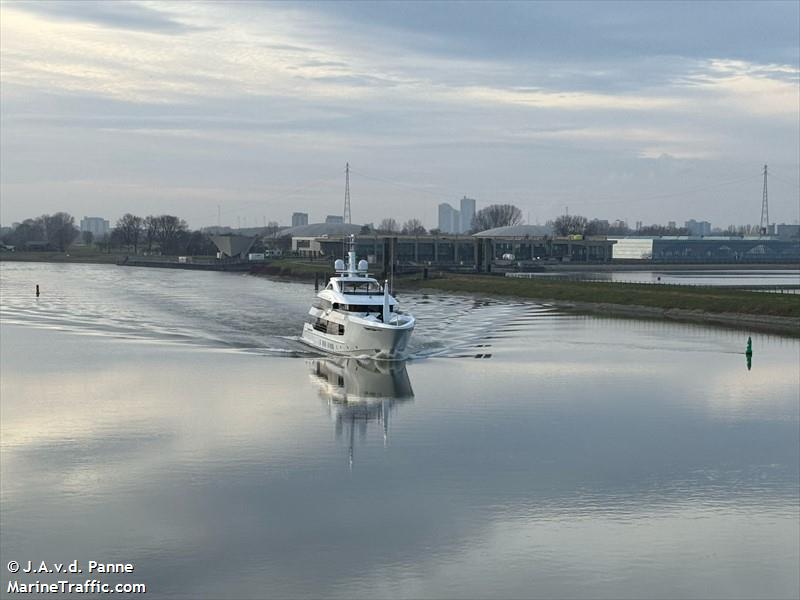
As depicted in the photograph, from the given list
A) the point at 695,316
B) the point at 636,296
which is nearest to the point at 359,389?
the point at 695,316

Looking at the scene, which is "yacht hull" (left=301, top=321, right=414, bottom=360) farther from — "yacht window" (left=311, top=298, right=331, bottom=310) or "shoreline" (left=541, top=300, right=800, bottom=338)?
"shoreline" (left=541, top=300, right=800, bottom=338)

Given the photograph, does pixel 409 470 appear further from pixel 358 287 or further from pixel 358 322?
pixel 358 287

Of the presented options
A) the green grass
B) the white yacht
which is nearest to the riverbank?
the green grass

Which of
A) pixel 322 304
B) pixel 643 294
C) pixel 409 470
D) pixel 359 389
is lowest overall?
pixel 409 470

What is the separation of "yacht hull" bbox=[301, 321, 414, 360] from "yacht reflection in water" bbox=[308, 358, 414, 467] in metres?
0.58

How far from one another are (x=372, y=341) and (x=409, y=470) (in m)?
27.4

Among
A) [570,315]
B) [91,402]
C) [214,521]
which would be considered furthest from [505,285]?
[214,521]

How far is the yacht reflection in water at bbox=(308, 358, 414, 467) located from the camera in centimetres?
4441

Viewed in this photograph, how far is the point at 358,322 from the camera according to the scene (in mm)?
62562

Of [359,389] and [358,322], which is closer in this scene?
[359,389]

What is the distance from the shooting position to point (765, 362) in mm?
62938

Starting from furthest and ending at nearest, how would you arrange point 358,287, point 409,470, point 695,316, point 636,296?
point 636,296, point 695,316, point 358,287, point 409,470

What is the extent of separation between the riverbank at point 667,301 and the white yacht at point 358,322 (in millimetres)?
35108

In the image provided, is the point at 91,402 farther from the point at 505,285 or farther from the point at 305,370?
the point at 505,285
